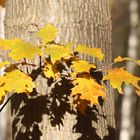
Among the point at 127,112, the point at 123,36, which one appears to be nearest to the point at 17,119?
the point at 127,112

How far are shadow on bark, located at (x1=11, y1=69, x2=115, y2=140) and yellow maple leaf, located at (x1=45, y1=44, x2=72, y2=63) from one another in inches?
9.1

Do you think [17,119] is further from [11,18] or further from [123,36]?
[123,36]

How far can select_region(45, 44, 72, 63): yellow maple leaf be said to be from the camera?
2117 mm

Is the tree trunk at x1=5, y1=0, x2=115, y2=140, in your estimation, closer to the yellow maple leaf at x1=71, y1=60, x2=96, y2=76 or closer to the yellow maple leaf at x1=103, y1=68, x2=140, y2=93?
the yellow maple leaf at x1=71, y1=60, x2=96, y2=76

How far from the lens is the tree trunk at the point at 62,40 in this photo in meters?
2.42

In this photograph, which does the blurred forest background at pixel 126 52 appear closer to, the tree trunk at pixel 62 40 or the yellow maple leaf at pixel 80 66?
the tree trunk at pixel 62 40

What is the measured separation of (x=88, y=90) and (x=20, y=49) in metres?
0.40

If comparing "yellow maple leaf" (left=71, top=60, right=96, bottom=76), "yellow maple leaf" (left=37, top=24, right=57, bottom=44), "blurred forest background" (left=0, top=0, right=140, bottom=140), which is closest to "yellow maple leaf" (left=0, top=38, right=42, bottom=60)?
"yellow maple leaf" (left=37, top=24, right=57, bottom=44)

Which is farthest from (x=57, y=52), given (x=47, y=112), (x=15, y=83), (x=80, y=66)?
(x=47, y=112)

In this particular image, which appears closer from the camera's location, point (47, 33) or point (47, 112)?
point (47, 33)

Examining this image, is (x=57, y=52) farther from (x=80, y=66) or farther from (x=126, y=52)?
(x=126, y=52)

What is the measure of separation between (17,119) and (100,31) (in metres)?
0.74

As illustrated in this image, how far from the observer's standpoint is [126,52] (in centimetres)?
2117

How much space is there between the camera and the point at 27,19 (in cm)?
250
